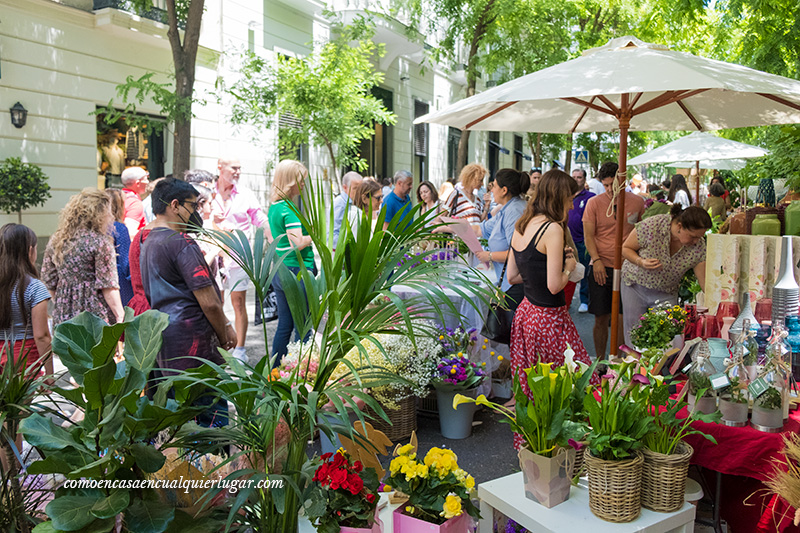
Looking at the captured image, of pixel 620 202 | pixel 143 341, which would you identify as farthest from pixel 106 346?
pixel 620 202

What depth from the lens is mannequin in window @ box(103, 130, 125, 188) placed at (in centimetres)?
1105

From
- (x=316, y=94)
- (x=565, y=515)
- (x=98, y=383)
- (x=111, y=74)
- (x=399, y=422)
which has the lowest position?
(x=399, y=422)

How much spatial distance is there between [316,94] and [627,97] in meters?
7.41

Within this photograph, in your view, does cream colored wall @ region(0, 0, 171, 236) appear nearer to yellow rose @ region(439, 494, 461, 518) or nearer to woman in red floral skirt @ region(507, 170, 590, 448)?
woman in red floral skirt @ region(507, 170, 590, 448)

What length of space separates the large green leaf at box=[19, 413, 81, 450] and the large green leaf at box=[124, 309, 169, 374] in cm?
25

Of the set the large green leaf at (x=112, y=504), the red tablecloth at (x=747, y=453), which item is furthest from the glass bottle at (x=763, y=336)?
the large green leaf at (x=112, y=504)

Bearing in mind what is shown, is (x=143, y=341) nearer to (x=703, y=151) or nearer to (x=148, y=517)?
(x=148, y=517)

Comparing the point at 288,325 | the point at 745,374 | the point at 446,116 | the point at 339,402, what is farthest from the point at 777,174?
the point at 339,402

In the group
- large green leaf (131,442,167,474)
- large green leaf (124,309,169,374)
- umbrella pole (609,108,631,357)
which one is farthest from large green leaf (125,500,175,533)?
umbrella pole (609,108,631,357)

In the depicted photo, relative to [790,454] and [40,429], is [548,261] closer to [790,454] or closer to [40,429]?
[790,454]

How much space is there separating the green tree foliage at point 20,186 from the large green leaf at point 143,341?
837 cm

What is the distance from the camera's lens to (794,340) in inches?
110

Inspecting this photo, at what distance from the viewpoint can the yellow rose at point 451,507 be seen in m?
2.00

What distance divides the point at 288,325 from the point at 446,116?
2.10 metres
